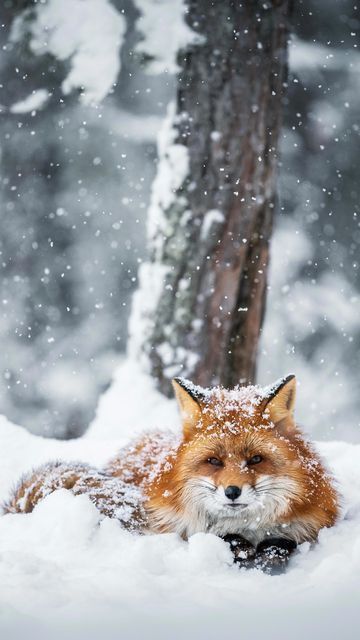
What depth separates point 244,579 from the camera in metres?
2.98

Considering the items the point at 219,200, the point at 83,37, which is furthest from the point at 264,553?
the point at 83,37

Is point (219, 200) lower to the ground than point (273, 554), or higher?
higher

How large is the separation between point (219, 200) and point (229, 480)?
3.39 m

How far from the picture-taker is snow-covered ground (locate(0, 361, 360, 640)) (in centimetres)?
241

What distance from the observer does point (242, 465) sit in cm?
336

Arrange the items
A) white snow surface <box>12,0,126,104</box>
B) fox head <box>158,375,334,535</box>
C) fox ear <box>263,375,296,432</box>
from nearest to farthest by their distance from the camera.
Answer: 1. fox head <box>158,375,334,535</box>
2. fox ear <box>263,375,296,432</box>
3. white snow surface <box>12,0,126,104</box>

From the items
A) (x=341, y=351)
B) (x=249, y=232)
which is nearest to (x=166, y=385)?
(x=249, y=232)

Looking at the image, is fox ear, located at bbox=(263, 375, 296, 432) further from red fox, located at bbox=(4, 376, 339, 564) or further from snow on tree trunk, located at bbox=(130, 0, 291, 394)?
snow on tree trunk, located at bbox=(130, 0, 291, 394)

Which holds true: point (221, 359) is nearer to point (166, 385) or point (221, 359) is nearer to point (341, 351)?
point (166, 385)

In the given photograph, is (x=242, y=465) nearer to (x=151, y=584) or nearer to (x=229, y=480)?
(x=229, y=480)

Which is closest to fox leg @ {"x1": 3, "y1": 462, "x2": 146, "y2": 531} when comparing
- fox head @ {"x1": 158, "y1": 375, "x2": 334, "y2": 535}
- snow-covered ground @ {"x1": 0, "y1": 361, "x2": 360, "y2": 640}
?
snow-covered ground @ {"x1": 0, "y1": 361, "x2": 360, "y2": 640}

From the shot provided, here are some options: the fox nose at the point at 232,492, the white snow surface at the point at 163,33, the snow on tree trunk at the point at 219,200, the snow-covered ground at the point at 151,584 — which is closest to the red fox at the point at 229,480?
the fox nose at the point at 232,492

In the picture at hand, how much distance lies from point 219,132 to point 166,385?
2345mm

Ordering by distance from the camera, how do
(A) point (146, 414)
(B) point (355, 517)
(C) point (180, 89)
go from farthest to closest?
1. (C) point (180, 89)
2. (A) point (146, 414)
3. (B) point (355, 517)
